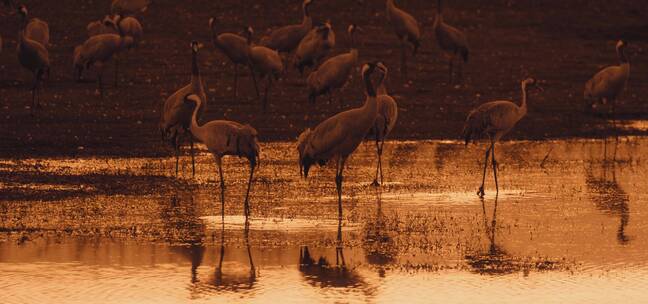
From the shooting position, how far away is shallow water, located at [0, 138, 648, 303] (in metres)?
11.2

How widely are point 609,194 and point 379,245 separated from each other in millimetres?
4198

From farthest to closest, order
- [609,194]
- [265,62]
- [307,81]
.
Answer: [265,62] → [307,81] → [609,194]

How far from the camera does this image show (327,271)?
1193cm

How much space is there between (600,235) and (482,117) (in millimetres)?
3856

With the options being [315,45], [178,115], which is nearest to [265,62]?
[315,45]

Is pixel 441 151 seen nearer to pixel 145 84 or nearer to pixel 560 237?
pixel 560 237

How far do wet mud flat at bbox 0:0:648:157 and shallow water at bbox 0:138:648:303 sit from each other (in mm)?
2755

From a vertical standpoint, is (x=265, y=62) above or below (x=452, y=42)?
below

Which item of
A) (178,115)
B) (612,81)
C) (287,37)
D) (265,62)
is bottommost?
(178,115)

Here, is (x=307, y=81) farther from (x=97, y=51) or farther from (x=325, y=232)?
(x=325, y=232)

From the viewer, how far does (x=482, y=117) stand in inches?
679

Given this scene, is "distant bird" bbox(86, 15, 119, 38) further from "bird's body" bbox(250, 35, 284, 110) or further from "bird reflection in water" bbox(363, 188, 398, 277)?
"bird reflection in water" bbox(363, 188, 398, 277)

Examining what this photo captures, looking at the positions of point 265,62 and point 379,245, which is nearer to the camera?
point 379,245

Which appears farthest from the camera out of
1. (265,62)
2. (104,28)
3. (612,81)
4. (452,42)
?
(452,42)
